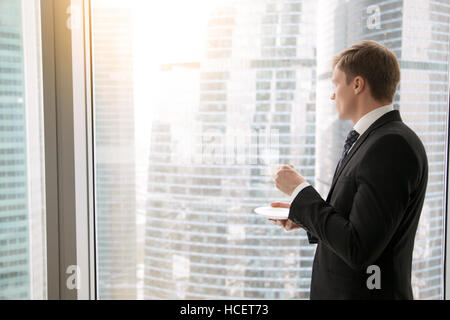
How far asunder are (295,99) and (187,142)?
0.46m

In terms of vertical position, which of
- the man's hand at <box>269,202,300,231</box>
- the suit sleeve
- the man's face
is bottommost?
the man's hand at <box>269,202,300,231</box>

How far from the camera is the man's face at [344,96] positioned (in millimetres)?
1062

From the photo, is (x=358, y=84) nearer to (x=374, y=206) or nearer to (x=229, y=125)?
(x=374, y=206)

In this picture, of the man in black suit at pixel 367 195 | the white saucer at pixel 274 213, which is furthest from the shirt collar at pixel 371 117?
the white saucer at pixel 274 213

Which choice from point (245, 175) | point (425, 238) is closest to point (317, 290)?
point (245, 175)

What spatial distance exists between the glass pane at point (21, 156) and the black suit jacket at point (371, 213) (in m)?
1.03

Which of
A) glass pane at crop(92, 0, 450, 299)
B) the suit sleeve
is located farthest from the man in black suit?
glass pane at crop(92, 0, 450, 299)

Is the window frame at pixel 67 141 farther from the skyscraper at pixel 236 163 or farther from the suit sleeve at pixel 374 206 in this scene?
the suit sleeve at pixel 374 206

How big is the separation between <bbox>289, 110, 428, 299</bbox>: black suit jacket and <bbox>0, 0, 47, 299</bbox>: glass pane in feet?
3.38

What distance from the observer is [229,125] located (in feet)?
4.88

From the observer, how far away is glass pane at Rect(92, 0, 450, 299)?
4.76ft

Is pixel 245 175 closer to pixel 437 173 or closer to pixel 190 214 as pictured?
pixel 190 214

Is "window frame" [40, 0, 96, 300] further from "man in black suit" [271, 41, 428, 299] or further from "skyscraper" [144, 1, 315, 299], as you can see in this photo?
"man in black suit" [271, 41, 428, 299]

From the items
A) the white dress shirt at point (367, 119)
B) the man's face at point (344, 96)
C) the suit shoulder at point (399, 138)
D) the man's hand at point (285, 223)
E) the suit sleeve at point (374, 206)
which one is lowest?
the man's hand at point (285, 223)
